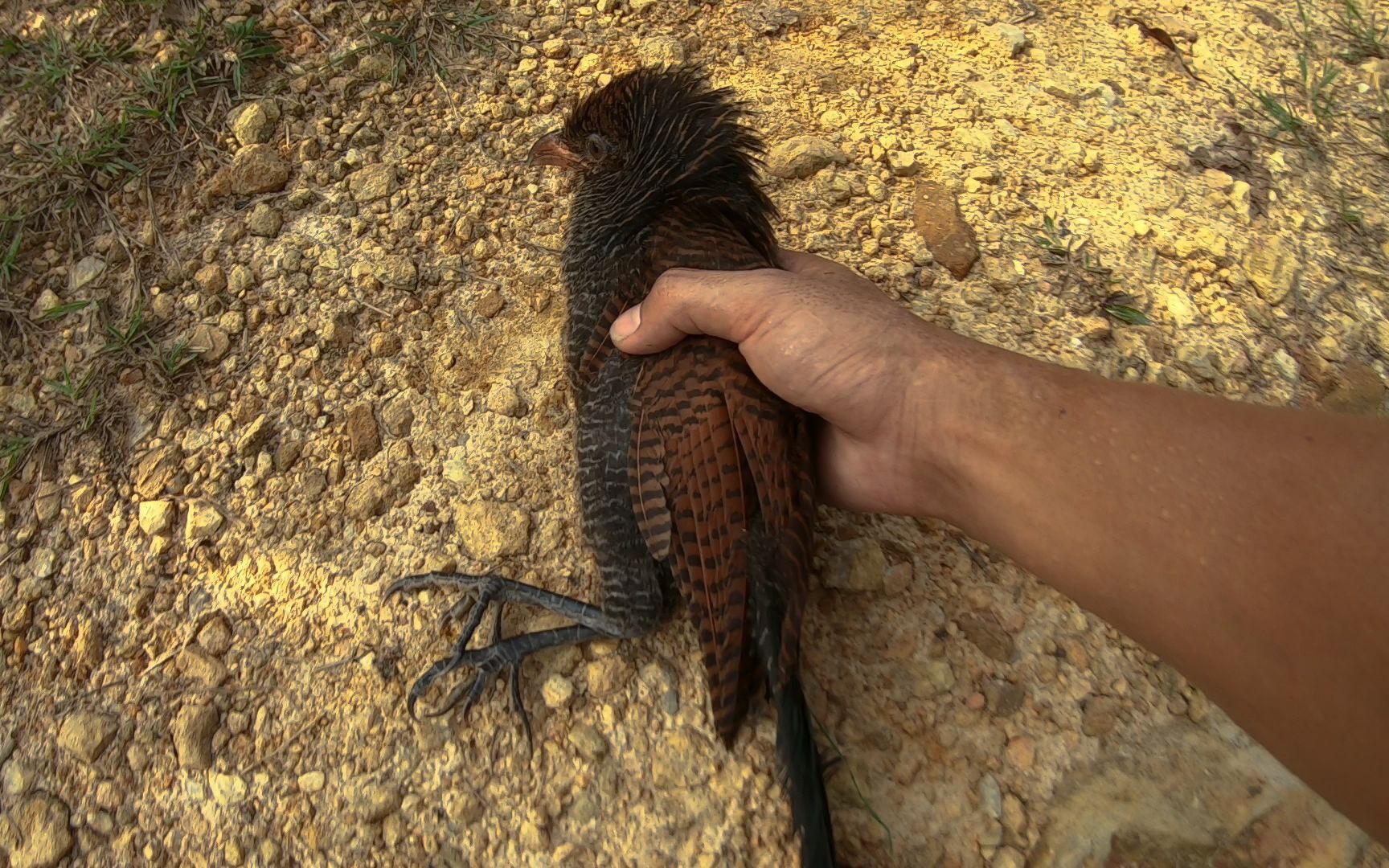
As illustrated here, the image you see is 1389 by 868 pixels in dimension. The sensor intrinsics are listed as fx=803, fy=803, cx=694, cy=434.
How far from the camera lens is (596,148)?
3.00 metres

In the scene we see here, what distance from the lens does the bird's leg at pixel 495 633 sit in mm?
2410

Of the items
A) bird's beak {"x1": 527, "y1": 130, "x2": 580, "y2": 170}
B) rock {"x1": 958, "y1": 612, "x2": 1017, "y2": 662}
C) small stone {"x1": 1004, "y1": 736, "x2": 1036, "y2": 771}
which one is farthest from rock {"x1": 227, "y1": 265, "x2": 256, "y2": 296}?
small stone {"x1": 1004, "y1": 736, "x2": 1036, "y2": 771}

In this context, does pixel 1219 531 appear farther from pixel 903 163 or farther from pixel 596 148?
pixel 596 148

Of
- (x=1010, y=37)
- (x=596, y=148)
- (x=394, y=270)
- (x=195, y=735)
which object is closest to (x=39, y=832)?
(x=195, y=735)

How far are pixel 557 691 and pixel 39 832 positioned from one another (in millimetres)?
1504

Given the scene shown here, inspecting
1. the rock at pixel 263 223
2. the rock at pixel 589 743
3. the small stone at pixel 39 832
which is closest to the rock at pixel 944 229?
the rock at pixel 589 743

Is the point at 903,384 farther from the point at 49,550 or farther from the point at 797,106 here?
the point at 49,550

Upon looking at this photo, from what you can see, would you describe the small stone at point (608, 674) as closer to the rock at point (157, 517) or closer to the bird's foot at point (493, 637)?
the bird's foot at point (493, 637)

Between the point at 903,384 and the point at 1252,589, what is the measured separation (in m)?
0.91

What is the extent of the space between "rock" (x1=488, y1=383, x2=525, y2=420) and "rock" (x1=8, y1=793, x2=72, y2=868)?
5.62 feet

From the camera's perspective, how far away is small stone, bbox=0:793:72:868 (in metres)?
2.27

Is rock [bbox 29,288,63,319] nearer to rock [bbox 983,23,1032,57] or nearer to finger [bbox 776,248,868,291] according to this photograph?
finger [bbox 776,248,868,291]

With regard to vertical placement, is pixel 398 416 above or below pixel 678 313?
below

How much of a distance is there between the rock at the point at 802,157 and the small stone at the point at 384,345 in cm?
164
